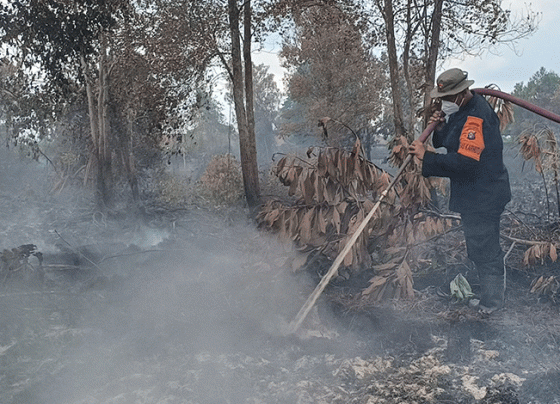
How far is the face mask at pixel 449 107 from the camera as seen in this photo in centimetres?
376

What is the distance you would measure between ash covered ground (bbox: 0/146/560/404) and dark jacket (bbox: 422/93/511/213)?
40.7 inches

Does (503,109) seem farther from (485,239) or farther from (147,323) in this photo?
(147,323)

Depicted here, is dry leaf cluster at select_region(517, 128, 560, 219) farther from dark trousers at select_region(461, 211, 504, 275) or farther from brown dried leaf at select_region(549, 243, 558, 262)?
dark trousers at select_region(461, 211, 504, 275)

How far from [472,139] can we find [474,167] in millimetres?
319

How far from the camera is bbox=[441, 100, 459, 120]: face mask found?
148 inches

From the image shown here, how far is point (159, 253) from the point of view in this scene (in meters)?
6.95

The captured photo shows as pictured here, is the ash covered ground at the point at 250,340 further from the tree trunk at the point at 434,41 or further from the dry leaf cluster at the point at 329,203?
the tree trunk at the point at 434,41

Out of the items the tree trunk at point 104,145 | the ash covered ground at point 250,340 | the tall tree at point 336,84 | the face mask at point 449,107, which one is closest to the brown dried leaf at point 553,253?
the ash covered ground at point 250,340

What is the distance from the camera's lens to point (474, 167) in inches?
149

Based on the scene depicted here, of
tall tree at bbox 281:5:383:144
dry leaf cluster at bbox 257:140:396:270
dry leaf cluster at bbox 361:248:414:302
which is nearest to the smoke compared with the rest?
dry leaf cluster at bbox 257:140:396:270

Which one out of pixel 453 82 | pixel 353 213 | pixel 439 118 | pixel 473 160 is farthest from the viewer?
pixel 353 213

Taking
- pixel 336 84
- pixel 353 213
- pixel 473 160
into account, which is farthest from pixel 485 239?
pixel 336 84

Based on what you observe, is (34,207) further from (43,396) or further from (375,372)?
(375,372)

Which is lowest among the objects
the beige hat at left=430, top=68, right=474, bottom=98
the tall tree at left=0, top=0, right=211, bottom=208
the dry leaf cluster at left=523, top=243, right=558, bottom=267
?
the dry leaf cluster at left=523, top=243, right=558, bottom=267
